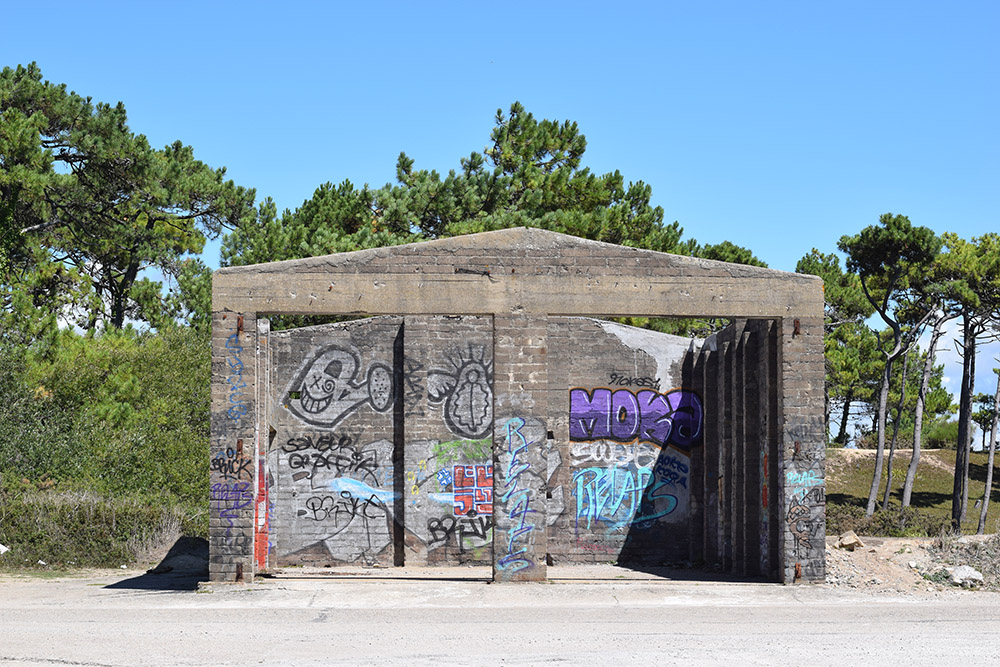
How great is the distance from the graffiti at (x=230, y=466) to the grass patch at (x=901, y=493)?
15.3 metres

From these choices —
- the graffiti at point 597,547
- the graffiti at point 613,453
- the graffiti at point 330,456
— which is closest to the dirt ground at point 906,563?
the graffiti at point 613,453

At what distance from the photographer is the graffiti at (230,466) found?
558 inches

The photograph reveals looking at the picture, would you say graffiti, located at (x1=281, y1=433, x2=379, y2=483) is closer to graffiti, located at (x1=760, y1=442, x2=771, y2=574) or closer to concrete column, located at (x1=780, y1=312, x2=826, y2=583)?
graffiti, located at (x1=760, y1=442, x2=771, y2=574)

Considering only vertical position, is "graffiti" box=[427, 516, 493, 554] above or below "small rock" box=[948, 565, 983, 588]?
above

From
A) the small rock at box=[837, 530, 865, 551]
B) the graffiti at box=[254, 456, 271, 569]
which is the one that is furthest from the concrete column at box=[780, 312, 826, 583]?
the graffiti at box=[254, 456, 271, 569]

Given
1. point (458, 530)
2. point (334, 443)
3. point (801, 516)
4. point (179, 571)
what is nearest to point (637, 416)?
point (458, 530)

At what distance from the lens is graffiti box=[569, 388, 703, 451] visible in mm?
18312

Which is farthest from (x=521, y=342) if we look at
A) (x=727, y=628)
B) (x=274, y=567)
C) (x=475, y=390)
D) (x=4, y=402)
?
(x=4, y=402)

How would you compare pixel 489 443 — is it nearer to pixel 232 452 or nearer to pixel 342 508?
pixel 342 508

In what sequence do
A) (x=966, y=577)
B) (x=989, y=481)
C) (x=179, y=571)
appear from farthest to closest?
(x=989, y=481) → (x=179, y=571) → (x=966, y=577)

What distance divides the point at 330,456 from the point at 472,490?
238 cm

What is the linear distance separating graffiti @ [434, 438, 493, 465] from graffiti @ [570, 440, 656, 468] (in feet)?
4.89

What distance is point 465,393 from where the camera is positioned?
59.2ft

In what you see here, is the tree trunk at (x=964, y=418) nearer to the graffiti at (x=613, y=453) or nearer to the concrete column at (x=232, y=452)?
the graffiti at (x=613, y=453)
